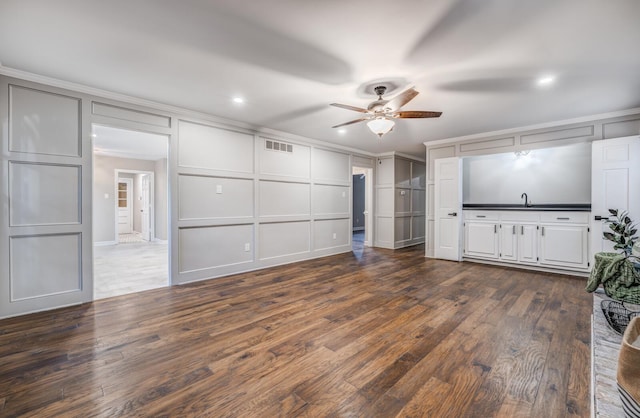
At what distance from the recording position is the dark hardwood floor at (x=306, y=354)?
5.08 ft

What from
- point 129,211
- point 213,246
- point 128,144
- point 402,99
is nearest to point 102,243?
point 129,211

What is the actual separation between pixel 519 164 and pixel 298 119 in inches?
172

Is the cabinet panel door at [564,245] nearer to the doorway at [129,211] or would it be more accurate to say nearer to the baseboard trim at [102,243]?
the doorway at [129,211]

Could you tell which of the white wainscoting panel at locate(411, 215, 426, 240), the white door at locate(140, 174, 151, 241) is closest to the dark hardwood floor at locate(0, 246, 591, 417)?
the white wainscoting panel at locate(411, 215, 426, 240)

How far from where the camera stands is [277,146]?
16.4 feet

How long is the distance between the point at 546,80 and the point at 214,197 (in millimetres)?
4329

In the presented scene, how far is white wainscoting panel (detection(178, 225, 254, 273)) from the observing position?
3904 mm

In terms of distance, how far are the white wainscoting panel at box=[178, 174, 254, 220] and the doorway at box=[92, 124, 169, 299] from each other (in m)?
0.61

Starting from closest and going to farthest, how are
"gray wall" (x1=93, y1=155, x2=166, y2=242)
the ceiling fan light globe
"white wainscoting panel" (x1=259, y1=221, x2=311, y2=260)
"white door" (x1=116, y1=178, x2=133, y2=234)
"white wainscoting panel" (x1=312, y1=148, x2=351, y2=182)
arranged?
1. the ceiling fan light globe
2. "white wainscoting panel" (x1=259, y1=221, x2=311, y2=260)
3. "white wainscoting panel" (x1=312, y1=148, x2=351, y2=182)
4. "gray wall" (x1=93, y1=155, x2=166, y2=242)
5. "white door" (x1=116, y1=178, x2=133, y2=234)

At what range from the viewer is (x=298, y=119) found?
4.25 meters

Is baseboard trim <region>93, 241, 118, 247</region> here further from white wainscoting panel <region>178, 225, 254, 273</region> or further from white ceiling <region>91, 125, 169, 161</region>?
white wainscoting panel <region>178, 225, 254, 273</region>

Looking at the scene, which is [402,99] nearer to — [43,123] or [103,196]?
[43,123]

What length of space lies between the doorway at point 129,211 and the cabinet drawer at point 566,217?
19.3ft

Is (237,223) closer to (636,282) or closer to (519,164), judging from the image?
(636,282)
